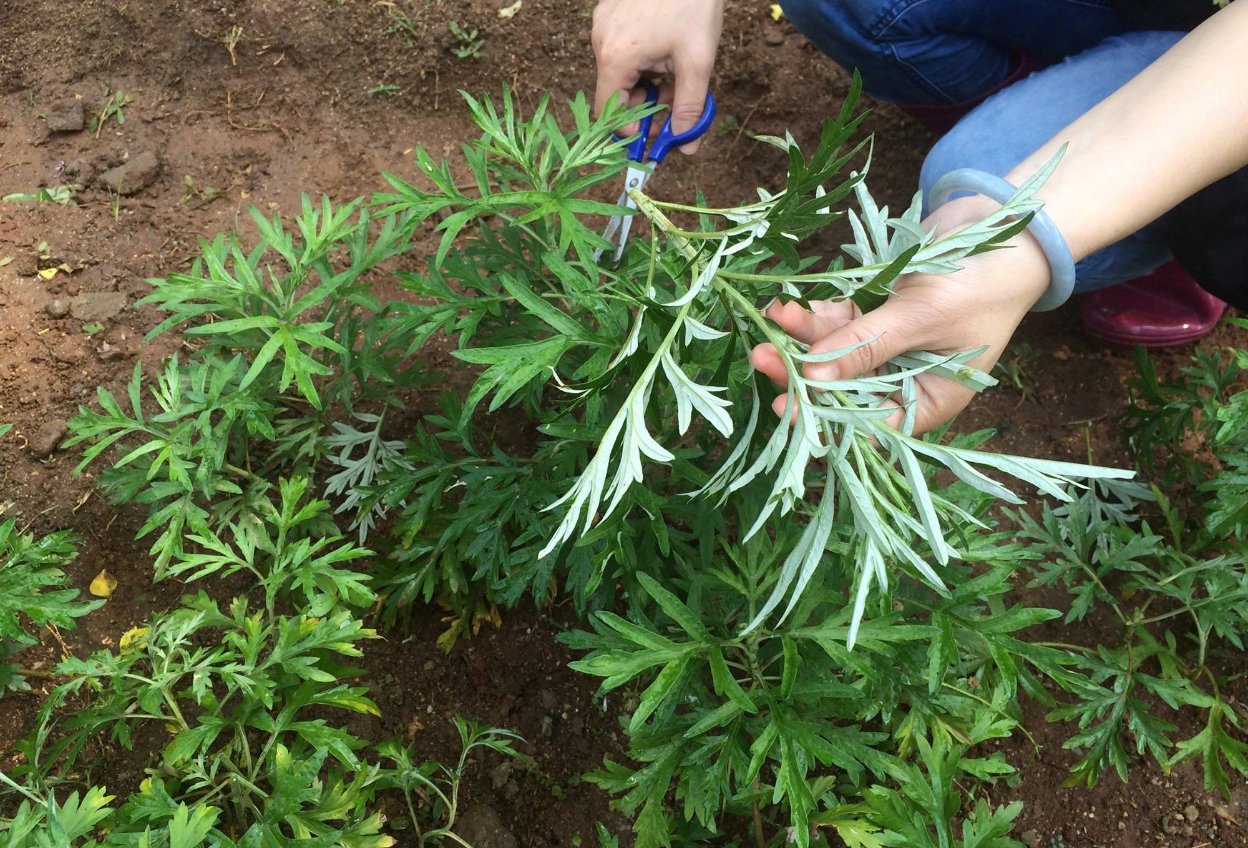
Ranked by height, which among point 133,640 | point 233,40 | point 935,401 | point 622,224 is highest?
point 233,40

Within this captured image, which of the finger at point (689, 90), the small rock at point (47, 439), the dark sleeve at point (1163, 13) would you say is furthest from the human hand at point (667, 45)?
the small rock at point (47, 439)

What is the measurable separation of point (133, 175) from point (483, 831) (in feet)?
6.77

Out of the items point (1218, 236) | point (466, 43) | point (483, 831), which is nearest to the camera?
point (483, 831)

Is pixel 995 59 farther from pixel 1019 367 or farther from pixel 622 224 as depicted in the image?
pixel 622 224

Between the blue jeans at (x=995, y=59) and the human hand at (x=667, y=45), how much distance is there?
655 mm

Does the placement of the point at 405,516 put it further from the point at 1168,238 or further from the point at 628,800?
the point at 1168,238

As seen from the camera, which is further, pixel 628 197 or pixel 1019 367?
pixel 1019 367

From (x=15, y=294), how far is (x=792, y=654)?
2.22 meters

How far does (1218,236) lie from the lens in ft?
6.57

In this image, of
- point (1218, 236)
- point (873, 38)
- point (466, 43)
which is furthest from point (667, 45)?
point (1218, 236)

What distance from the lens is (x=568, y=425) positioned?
4.37 feet

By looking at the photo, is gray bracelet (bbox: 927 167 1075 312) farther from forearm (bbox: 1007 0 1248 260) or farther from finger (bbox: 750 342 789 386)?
finger (bbox: 750 342 789 386)

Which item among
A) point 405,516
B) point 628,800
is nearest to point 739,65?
point 405,516

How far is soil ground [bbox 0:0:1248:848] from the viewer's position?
1.95 meters
